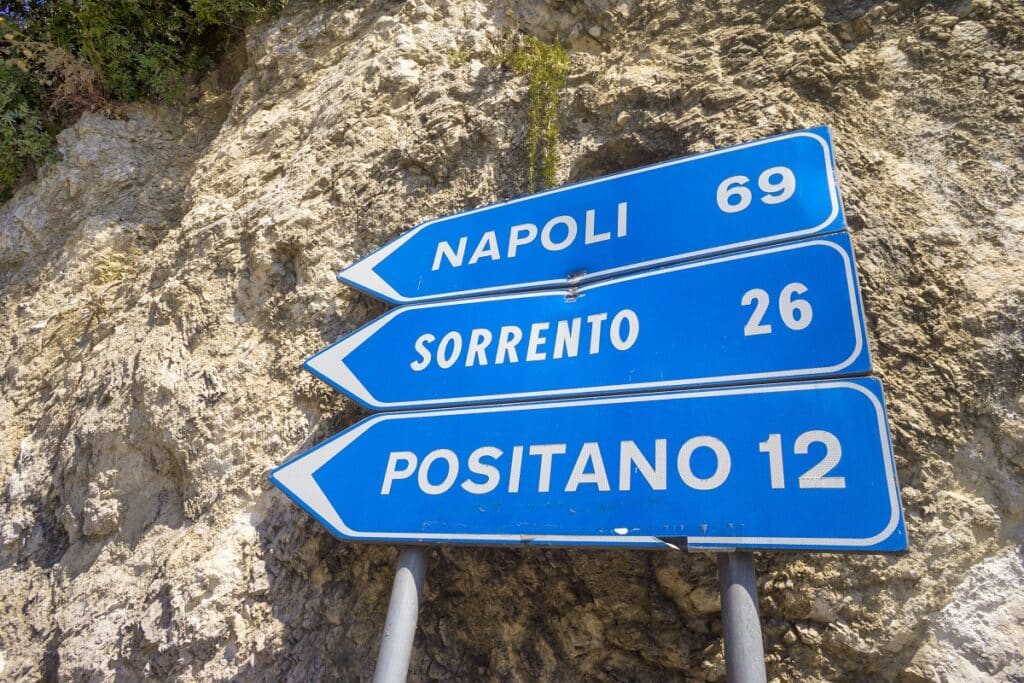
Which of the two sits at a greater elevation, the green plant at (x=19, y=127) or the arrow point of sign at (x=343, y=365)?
the green plant at (x=19, y=127)

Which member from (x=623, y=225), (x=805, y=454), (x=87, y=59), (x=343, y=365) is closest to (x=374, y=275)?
(x=343, y=365)

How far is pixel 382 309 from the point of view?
7.15ft

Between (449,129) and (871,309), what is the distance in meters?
1.61

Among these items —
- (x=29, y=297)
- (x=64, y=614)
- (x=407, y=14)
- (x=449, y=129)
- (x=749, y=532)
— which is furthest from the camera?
(x=29, y=297)

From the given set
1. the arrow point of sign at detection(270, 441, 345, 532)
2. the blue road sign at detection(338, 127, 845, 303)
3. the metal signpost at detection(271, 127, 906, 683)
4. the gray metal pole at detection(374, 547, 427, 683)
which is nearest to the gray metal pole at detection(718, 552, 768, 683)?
the metal signpost at detection(271, 127, 906, 683)

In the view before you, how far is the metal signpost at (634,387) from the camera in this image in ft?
4.00

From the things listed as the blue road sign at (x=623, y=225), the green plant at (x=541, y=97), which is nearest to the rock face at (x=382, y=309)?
the green plant at (x=541, y=97)

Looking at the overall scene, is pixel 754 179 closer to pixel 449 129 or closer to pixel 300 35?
pixel 449 129

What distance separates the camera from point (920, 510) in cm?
147

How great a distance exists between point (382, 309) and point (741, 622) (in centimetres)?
148

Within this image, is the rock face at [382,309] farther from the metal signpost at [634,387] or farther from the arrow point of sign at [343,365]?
the metal signpost at [634,387]

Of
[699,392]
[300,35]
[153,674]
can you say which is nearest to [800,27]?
[699,392]

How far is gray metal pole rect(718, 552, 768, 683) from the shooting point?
109 centimetres

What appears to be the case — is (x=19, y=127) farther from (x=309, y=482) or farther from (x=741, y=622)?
(x=741, y=622)
